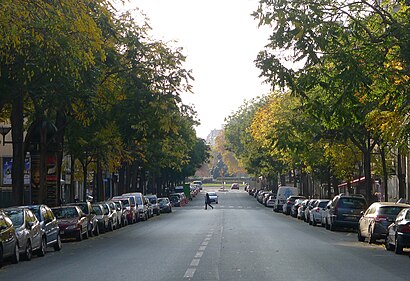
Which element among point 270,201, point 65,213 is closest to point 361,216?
point 65,213

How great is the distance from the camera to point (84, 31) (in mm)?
18031

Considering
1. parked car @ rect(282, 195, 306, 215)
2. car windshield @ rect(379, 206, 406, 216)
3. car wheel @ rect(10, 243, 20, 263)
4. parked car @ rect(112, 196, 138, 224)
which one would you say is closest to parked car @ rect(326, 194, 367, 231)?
car windshield @ rect(379, 206, 406, 216)

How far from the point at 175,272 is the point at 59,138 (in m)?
21.3

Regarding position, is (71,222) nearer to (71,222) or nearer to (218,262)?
(71,222)

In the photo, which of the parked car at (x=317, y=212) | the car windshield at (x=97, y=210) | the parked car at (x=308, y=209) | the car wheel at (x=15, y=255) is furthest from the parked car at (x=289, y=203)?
the car wheel at (x=15, y=255)

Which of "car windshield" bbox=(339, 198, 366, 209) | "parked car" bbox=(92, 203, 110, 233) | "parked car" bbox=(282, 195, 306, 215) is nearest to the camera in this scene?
"car windshield" bbox=(339, 198, 366, 209)

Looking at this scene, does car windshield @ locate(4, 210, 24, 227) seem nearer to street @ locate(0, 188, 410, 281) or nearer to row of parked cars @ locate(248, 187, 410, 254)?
street @ locate(0, 188, 410, 281)

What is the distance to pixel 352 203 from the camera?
38.6 metres

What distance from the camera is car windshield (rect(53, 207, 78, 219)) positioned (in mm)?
32250

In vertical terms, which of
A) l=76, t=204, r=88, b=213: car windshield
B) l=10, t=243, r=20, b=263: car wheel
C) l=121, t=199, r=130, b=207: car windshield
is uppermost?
l=121, t=199, r=130, b=207: car windshield

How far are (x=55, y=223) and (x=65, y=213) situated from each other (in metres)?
5.76

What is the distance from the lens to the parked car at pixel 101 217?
39.0 meters

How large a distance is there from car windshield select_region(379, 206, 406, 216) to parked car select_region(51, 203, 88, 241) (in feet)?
37.5

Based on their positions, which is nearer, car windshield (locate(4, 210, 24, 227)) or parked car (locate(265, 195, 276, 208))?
car windshield (locate(4, 210, 24, 227))
